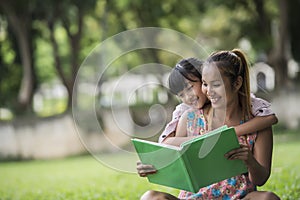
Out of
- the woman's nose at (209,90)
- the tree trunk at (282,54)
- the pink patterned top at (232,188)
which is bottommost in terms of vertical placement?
the tree trunk at (282,54)

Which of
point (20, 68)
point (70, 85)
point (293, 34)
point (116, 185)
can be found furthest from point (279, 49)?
point (116, 185)

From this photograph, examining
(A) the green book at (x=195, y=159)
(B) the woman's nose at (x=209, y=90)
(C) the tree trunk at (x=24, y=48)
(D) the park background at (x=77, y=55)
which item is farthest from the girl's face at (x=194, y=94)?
(C) the tree trunk at (x=24, y=48)

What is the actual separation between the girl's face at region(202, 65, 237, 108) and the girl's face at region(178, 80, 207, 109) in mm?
83

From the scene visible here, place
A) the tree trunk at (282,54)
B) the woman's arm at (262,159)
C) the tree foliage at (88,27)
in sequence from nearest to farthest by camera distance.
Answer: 1. the woman's arm at (262,159)
2. the tree foliage at (88,27)
3. the tree trunk at (282,54)

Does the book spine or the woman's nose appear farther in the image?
the woman's nose

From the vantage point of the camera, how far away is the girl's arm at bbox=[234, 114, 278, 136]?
186 centimetres

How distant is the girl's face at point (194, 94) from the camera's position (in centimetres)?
195

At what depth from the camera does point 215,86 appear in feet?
6.01

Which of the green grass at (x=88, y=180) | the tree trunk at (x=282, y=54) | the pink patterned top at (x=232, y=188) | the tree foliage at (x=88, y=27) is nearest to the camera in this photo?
the pink patterned top at (x=232, y=188)

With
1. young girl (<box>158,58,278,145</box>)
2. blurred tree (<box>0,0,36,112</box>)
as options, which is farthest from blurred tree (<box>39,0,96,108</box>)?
young girl (<box>158,58,278,145</box>)

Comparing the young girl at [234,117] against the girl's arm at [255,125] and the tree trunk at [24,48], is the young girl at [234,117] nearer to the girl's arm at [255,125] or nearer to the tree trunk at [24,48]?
the girl's arm at [255,125]

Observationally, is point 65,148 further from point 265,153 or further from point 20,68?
point 265,153

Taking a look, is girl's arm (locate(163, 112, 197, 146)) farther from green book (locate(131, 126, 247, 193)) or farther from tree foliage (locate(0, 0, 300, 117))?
tree foliage (locate(0, 0, 300, 117))

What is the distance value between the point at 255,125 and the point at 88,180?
3.31m
